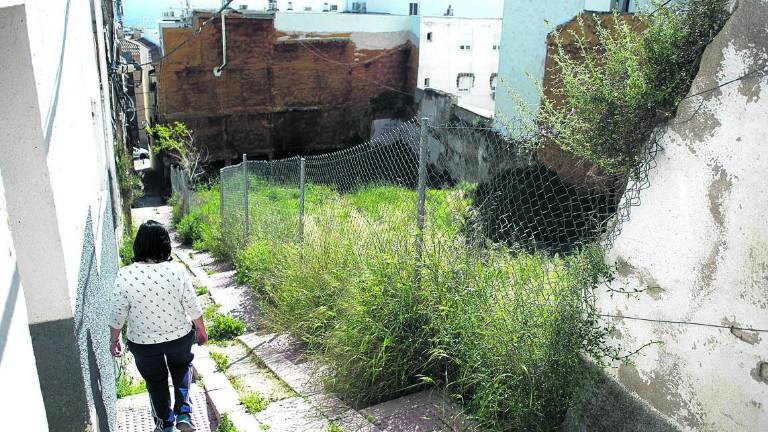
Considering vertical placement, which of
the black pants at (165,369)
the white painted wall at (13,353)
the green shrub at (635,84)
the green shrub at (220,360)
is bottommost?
the green shrub at (220,360)

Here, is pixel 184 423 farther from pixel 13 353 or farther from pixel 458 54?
pixel 458 54

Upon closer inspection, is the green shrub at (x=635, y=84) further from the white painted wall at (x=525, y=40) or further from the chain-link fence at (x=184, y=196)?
the white painted wall at (x=525, y=40)

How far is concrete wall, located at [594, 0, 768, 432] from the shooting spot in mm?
2406

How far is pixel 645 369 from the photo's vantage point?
295 centimetres

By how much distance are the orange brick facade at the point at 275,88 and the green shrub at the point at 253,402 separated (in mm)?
19146

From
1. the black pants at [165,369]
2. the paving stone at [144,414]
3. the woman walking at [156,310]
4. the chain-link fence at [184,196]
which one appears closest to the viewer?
the woman walking at [156,310]

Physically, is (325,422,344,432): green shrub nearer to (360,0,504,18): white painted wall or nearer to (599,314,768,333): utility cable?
(599,314,768,333): utility cable

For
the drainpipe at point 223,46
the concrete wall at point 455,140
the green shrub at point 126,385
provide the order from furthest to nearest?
the drainpipe at point 223,46
the concrete wall at point 455,140
the green shrub at point 126,385

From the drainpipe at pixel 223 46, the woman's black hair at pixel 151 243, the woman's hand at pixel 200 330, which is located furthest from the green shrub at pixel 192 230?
the drainpipe at pixel 223 46

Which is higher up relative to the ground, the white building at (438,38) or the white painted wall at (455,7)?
the white painted wall at (455,7)

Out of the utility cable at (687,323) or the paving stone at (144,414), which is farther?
the paving stone at (144,414)

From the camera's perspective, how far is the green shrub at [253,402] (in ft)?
13.9

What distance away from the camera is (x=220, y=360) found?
17.0 feet

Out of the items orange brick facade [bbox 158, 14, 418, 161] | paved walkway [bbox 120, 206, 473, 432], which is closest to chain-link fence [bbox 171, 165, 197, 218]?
orange brick facade [bbox 158, 14, 418, 161]
